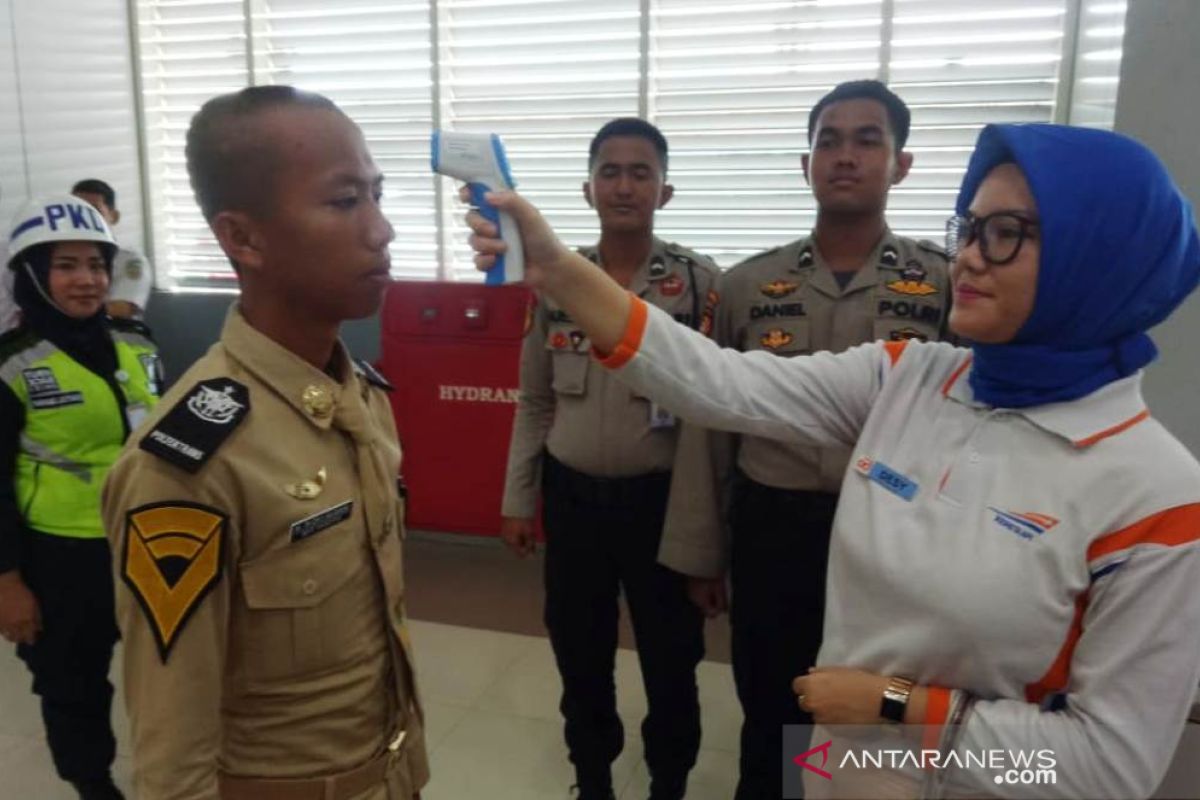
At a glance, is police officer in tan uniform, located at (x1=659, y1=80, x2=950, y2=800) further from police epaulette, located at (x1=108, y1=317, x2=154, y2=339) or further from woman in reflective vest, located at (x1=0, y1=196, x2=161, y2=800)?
police epaulette, located at (x1=108, y1=317, x2=154, y2=339)

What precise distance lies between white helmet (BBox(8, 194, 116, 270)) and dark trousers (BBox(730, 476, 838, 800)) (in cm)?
169

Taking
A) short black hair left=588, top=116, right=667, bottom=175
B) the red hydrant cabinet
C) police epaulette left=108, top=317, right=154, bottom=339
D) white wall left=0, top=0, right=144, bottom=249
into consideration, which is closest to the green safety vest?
police epaulette left=108, top=317, right=154, bottom=339

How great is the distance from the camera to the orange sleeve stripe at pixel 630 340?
3.52 feet

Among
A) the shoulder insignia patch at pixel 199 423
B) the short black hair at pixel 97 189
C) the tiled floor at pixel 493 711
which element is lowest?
the tiled floor at pixel 493 711

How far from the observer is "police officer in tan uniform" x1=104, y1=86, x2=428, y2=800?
939mm

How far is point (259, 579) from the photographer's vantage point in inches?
39.9

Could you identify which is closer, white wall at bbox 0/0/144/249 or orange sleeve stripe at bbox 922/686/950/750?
orange sleeve stripe at bbox 922/686/950/750

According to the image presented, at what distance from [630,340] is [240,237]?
0.52 meters

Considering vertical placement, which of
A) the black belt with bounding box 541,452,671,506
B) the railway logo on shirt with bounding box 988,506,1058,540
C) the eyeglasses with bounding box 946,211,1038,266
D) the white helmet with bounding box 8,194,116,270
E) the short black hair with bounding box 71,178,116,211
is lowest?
the black belt with bounding box 541,452,671,506

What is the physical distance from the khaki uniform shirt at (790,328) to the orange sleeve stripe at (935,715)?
0.83 m

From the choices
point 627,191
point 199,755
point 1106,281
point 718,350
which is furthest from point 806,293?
point 199,755

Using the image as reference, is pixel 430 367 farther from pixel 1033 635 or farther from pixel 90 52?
pixel 1033 635

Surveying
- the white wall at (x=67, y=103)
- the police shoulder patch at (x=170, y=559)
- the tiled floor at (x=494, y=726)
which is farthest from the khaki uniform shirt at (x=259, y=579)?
the white wall at (x=67, y=103)

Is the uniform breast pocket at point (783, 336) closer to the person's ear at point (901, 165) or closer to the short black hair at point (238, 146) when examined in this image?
the person's ear at point (901, 165)
